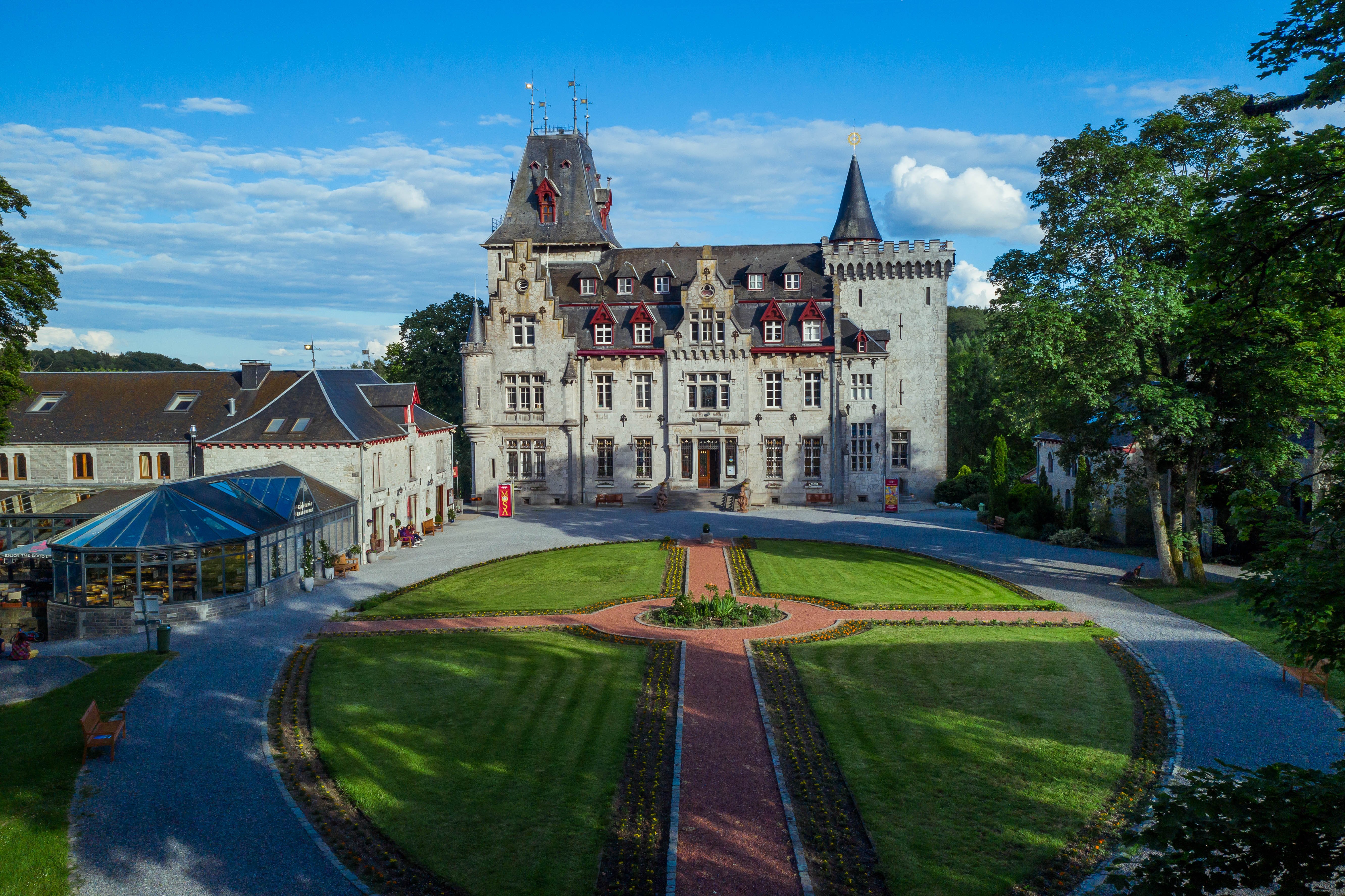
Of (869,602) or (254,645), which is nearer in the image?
(254,645)

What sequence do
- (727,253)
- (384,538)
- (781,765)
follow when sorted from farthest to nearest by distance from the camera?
(727,253) → (384,538) → (781,765)

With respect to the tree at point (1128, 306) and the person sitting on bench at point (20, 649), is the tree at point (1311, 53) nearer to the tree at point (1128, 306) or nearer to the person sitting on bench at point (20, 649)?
the tree at point (1128, 306)

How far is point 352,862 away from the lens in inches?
479

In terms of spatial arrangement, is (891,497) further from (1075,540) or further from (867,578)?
(867,578)

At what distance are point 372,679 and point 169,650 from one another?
23.5 ft

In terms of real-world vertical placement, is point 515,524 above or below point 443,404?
below

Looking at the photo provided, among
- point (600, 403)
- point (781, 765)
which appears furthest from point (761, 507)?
point (781, 765)

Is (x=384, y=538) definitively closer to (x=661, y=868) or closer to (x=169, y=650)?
(x=169, y=650)

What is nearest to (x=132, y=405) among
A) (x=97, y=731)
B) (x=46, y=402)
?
(x=46, y=402)

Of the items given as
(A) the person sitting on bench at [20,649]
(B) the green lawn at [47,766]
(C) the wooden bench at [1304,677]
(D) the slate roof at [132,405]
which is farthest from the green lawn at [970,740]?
(D) the slate roof at [132,405]

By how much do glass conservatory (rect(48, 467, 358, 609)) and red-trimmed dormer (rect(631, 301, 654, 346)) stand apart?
25.9 meters

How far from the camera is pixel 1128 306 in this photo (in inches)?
1036

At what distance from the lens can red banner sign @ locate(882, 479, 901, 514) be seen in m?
49.2

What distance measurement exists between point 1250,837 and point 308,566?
30.7m
